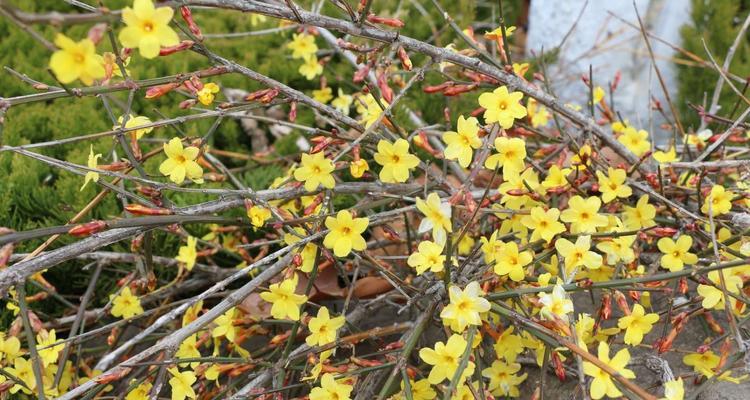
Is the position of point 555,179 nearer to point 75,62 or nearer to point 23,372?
point 75,62

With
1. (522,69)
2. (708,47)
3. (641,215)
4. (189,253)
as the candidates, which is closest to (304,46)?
(522,69)

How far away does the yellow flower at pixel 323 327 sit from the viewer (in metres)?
1.96

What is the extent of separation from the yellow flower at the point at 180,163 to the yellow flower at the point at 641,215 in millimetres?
1245

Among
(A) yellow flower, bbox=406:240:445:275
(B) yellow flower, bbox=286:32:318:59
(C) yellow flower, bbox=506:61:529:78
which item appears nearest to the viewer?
(A) yellow flower, bbox=406:240:445:275

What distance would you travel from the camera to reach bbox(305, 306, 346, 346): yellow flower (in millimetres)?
1960

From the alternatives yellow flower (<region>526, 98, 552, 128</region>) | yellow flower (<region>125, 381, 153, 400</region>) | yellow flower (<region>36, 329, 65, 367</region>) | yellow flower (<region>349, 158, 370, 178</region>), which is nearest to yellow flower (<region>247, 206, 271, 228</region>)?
yellow flower (<region>349, 158, 370, 178</region>)

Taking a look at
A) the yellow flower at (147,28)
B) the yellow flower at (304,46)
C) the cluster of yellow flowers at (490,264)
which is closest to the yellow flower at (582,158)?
the cluster of yellow flowers at (490,264)

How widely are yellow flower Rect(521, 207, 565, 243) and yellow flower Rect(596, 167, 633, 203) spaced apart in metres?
0.29

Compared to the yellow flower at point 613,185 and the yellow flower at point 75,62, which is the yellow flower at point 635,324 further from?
the yellow flower at point 75,62

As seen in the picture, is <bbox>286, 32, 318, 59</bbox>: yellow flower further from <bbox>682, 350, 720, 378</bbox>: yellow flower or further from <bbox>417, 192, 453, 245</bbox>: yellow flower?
<bbox>682, 350, 720, 378</bbox>: yellow flower

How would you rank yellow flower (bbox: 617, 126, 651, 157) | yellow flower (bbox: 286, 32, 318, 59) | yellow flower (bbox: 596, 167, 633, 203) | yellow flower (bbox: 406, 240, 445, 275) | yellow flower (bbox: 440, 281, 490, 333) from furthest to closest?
yellow flower (bbox: 286, 32, 318, 59), yellow flower (bbox: 617, 126, 651, 157), yellow flower (bbox: 596, 167, 633, 203), yellow flower (bbox: 406, 240, 445, 275), yellow flower (bbox: 440, 281, 490, 333)

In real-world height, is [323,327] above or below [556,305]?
below

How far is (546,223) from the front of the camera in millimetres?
1975

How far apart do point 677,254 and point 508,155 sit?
55 cm
